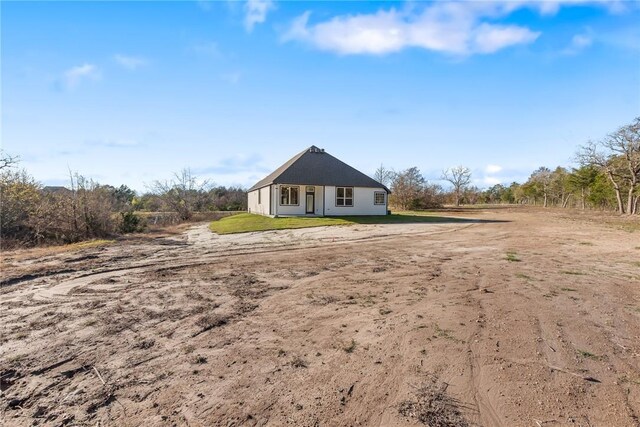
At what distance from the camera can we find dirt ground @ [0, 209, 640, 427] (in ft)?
9.04

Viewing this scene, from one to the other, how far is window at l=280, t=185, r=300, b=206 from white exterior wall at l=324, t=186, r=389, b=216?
211 centimetres

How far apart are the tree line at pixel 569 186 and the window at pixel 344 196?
15262mm

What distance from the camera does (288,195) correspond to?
2461 centimetres

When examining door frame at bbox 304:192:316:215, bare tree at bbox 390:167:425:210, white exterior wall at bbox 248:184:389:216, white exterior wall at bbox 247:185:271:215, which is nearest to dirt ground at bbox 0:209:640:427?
white exterior wall at bbox 248:184:389:216

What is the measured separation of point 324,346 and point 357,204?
22.4 meters

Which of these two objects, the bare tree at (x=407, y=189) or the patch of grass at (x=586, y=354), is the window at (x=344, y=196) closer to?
the bare tree at (x=407, y=189)

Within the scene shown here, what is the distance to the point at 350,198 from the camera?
25.8 metres

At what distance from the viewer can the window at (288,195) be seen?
24.5 metres

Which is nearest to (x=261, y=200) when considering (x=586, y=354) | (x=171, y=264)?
(x=171, y=264)

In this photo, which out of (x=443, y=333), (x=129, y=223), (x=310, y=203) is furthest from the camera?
(x=310, y=203)

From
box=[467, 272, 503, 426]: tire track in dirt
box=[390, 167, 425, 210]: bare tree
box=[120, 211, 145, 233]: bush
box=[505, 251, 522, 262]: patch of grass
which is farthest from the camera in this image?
box=[390, 167, 425, 210]: bare tree

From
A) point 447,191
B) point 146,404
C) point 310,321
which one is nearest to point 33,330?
point 146,404

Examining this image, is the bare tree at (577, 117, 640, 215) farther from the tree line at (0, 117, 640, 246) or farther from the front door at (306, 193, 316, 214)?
the front door at (306, 193, 316, 214)

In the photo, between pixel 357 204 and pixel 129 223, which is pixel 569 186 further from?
pixel 129 223
